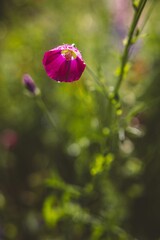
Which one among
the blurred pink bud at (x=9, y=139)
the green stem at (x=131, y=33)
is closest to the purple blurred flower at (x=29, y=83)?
the green stem at (x=131, y=33)

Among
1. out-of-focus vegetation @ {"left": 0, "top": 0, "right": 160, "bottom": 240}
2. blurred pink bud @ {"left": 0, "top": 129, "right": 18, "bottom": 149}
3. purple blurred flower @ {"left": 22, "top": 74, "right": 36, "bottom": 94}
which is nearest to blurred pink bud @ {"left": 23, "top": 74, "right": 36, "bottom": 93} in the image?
purple blurred flower @ {"left": 22, "top": 74, "right": 36, "bottom": 94}

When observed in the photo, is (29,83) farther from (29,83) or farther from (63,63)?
(63,63)

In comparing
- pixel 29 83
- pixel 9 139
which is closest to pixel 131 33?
pixel 29 83

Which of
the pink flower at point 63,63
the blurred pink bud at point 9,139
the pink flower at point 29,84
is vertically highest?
A: the blurred pink bud at point 9,139

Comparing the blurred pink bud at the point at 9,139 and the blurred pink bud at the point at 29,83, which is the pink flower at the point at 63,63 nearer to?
the blurred pink bud at the point at 29,83

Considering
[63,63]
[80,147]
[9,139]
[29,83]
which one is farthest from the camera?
[9,139]

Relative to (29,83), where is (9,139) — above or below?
above

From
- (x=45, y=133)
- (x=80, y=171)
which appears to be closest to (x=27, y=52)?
(x=45, y=133)
